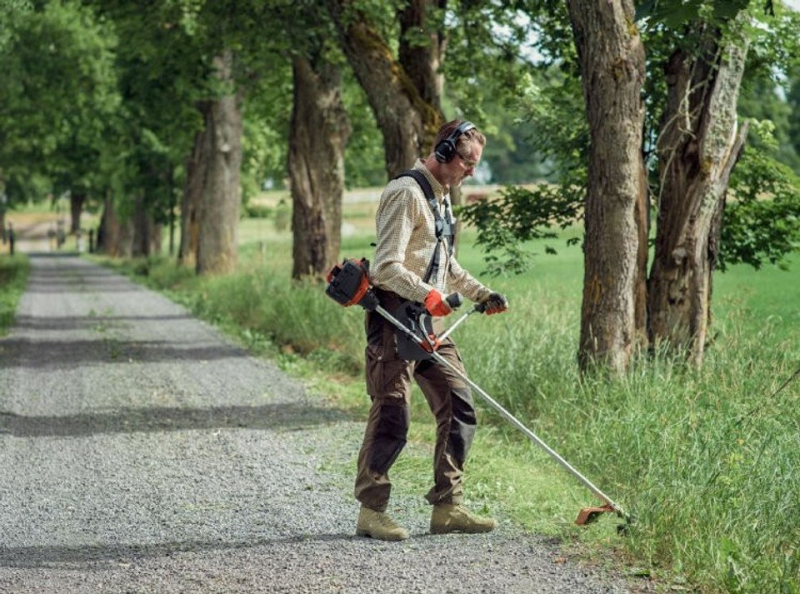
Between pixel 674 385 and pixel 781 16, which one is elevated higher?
pixel 781 16

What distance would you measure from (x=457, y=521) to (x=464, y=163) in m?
1.87

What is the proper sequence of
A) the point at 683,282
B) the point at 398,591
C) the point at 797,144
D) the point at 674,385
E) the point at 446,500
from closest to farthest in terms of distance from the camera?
the point at 398,591
the point at 446,500
the point at 674,385
the point at 683,282
the point at 797,144

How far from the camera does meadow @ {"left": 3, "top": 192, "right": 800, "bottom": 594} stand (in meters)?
6.45

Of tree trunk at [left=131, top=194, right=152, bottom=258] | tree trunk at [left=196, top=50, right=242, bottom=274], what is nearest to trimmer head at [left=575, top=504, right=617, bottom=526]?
tree trunk at [left=196, top=50, right=242, bottom=274]

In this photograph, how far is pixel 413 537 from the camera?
7.29 m

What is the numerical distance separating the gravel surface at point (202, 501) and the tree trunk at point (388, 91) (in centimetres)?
282

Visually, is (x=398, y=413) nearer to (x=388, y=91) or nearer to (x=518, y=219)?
(x=518, y=219)

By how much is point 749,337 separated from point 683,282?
2.30 feet

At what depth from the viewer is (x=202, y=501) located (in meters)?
8.37

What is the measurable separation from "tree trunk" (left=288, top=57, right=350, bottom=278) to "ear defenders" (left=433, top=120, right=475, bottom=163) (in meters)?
14.2

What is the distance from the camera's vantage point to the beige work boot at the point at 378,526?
7148 mm

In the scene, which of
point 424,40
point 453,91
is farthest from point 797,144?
point 424,40

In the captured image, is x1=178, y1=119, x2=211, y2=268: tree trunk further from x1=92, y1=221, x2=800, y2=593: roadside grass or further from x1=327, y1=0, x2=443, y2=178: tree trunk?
x1=327, y1=0, x2=443, y2=178: tree trunk

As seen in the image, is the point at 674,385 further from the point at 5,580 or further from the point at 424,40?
the point at 424,40
